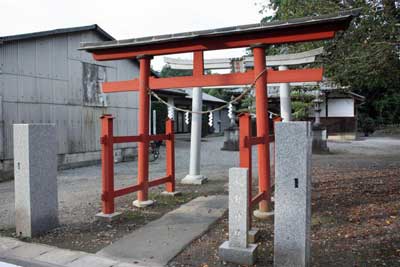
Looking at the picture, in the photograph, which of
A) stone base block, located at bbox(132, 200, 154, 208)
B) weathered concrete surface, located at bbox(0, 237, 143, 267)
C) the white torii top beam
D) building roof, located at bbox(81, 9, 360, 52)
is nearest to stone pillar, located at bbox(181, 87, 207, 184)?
the white torii top beam

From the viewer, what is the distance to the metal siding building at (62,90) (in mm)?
11555

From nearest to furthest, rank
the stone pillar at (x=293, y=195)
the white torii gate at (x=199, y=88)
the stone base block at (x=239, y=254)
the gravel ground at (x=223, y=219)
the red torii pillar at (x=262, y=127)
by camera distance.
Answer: the stone pillar at (x=293, y=195)
the stone base block at (x=239, y=254)
the gravel ground at (x=223, y=219)
the red torii pillar at (x=262, y=127)
the white torii gate at (x=199, y=88)

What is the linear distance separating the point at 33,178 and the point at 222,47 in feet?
12.4

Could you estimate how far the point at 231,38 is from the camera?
6.62 m

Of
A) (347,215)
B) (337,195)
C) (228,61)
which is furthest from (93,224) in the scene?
(228,61)

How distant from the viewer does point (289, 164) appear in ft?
13.8

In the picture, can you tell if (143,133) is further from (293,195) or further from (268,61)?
(268,61)

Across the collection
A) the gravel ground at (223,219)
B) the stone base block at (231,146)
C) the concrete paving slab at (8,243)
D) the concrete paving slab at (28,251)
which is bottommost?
the concrete paving slab at (28,251)

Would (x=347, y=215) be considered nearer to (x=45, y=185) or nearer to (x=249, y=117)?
(x=249, y=117)

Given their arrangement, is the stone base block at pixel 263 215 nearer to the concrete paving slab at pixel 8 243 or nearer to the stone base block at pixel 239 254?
the stone base block at pixel 239 254

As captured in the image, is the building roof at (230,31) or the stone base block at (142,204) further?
the stone base block at (142,204)

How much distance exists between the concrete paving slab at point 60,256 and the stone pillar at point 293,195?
97.8 inches

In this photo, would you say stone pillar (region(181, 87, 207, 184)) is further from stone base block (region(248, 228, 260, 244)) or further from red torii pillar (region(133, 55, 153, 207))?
stone base block (region(248, 228, 260, 244))

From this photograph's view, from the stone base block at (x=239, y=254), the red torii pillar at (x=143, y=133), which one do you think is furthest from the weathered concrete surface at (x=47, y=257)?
the red torii pillar at (x=143, y=133)
